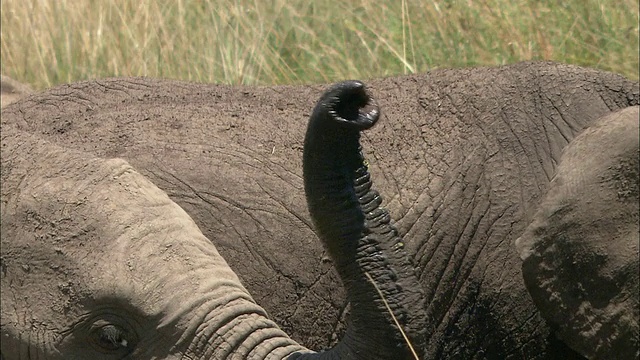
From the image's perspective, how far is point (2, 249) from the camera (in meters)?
3.48

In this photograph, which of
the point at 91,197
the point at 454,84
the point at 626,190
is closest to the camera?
the point at 626,190

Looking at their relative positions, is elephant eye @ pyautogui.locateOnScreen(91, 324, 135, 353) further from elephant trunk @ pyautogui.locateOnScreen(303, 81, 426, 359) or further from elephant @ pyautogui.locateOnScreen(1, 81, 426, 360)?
elephant trunk @ pyautogui.locateOnScreen(303, 81, 426, 359)

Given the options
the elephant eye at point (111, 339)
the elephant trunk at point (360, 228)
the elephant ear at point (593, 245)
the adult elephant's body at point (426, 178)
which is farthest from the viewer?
the adult elephant's body at point (426, 178)

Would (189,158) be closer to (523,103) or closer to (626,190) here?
(523,103)

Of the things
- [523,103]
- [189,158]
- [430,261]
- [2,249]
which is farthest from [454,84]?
[2,249]

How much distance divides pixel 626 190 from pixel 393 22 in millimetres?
3658

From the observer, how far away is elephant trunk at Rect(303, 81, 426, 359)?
111 inches

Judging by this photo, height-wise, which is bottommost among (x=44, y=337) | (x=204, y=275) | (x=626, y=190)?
(x=44, y=337)

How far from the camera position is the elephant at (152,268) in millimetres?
2867

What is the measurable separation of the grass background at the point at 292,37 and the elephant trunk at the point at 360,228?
3.13 meters

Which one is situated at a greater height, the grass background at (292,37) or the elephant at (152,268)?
the elephant at (152,268)

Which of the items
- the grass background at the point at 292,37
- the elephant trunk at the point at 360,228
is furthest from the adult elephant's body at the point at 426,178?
the grass background at the point at 292,37

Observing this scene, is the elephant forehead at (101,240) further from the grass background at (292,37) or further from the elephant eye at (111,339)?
the grass background at (292,37)

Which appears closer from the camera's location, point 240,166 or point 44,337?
point 44,337
